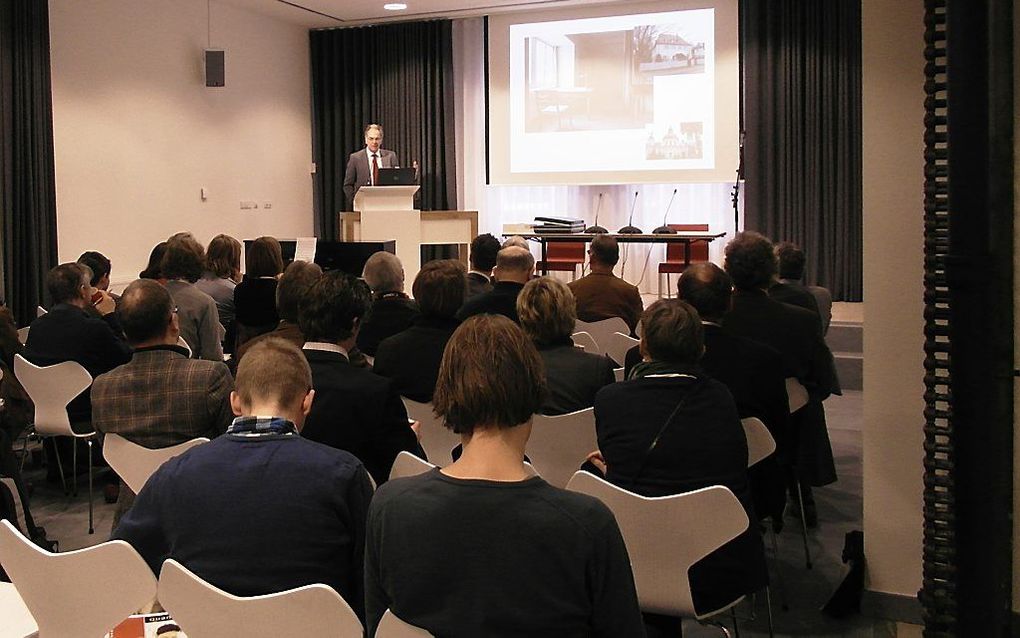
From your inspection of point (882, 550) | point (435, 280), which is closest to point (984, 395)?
point (882, 550)

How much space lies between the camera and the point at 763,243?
4250 mm

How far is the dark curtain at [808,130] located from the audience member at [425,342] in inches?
274

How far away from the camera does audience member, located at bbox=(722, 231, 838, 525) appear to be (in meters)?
4.13

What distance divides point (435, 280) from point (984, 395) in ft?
10.0

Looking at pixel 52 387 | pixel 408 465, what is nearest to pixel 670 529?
pixel 408 465

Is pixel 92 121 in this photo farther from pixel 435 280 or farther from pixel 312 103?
pixel 435 280

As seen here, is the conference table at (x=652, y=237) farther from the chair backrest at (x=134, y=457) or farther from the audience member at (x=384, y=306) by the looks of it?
the chair backrest at (x=134, y=457)

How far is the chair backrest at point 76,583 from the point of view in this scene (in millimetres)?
1933

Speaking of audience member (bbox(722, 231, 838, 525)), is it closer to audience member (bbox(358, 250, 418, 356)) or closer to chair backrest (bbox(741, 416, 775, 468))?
chair backrest (bbox(741, 416, 775, 468))

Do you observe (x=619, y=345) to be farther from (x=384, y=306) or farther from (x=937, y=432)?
(x=937, y=432)

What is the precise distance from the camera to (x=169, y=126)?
998 cm

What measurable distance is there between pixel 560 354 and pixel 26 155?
20.9 ft

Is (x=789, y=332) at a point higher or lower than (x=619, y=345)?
higher

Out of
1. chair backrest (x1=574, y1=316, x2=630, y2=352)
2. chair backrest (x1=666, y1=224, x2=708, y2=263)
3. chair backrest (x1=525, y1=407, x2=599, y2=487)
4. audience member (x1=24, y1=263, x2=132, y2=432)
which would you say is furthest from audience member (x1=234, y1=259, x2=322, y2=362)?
chair backrest (x1=666, y1=224, x2=708, y2=263)
